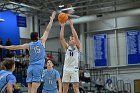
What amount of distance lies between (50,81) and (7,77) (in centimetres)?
308

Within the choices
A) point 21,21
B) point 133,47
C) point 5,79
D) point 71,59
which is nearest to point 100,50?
point 133,47

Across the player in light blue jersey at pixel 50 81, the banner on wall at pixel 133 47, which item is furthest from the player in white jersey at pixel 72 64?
the banner on wall at pixel 133 47

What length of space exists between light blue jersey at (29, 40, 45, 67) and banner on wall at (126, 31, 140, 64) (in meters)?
18.8

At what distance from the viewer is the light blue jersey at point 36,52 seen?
7.92 m

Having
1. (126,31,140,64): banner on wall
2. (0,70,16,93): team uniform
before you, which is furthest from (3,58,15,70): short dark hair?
(126,31,140,64): banner on wall

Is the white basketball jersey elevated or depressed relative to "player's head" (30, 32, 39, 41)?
depressed

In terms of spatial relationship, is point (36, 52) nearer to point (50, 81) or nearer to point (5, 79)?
point (5, 79)

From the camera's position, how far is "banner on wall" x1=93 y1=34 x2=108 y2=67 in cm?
2739

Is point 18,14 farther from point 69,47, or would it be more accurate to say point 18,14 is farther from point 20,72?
point 69,47

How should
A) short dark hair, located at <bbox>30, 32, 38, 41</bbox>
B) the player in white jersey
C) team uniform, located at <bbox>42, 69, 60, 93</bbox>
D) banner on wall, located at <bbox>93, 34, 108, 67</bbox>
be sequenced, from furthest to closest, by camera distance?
banner on wall, located at <bbox>93, 34, 108, 67</bbox>, team uniform, located at <bbox>42, 69, 60, 93</bbox>, the player in white jersey, short dark hair, located at <bbox>30, 32, 38, 41</bbox>

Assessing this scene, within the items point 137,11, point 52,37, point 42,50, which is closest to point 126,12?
point 137,11

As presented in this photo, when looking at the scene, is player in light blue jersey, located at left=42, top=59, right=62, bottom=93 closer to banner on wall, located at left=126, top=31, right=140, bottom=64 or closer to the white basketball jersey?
the white basketball jersey

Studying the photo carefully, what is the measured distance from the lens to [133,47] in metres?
26.0

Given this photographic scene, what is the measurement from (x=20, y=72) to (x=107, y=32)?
29.5ft
